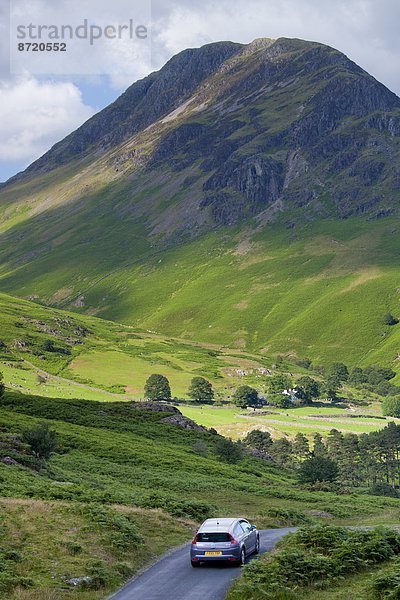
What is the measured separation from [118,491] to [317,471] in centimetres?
5050

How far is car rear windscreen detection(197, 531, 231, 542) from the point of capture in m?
31.0

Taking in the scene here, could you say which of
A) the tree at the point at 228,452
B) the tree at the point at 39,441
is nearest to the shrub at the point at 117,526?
the tree at the point at 39,441

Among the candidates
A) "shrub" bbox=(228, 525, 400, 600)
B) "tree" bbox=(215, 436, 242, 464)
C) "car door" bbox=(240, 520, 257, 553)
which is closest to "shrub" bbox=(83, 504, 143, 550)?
"car door" bbox=(240, 520, 257, 553)

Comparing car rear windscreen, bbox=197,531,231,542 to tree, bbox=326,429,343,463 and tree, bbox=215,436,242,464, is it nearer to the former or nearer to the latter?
tree, bbox=215,436,242,464

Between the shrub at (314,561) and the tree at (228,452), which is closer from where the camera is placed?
the shrub at (314,561)

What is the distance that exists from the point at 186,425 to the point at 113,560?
9603 cm

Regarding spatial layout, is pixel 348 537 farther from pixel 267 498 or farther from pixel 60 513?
pixel 267 498

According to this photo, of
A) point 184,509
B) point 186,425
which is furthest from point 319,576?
point 186,425

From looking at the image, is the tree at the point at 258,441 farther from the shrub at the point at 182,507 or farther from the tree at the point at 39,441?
the shrub at the point at 182,507

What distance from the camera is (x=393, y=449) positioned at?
154500mm

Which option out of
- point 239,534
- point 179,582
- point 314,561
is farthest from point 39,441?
point 314,561

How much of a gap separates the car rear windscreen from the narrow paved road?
1.22m

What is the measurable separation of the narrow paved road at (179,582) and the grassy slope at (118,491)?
3.34ft

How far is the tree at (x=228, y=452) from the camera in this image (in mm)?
102062
